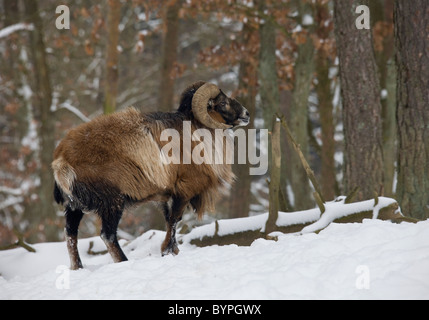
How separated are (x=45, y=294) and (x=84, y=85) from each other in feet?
66.2

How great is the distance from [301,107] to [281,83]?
5.36 ft

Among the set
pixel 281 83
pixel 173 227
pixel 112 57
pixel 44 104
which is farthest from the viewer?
pixel 44 104

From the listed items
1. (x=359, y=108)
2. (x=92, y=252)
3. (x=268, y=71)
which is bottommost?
(x=92, y=252)

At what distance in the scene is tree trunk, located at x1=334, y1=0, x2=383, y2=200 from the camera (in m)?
9.34

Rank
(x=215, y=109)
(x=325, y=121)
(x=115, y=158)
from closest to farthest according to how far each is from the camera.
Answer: (x=115, y=158) → (x=215, y=109) → (x=325, y=121)

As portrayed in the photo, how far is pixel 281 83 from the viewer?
587 inches

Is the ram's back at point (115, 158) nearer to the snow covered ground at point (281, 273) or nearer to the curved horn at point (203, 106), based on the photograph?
the curved horn at point (203, 106)

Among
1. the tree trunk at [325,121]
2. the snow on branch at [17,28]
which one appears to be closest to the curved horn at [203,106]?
the tree trunk at [325,121]

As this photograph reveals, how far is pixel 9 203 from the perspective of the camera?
24672mm

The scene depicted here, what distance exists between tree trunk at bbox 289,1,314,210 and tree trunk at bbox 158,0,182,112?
12.7ft
